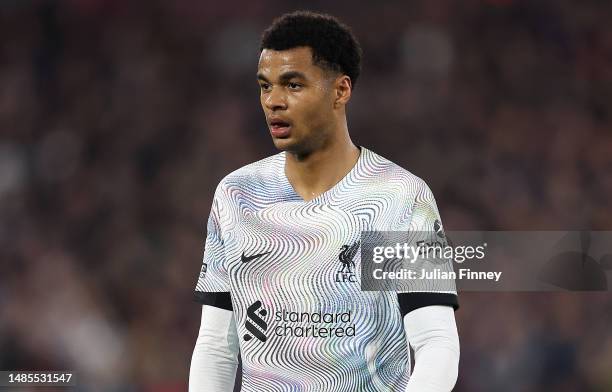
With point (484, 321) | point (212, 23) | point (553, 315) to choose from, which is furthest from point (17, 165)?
point (553, 315)

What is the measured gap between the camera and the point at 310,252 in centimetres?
252

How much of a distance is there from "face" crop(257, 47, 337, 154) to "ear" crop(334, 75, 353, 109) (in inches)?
1.1

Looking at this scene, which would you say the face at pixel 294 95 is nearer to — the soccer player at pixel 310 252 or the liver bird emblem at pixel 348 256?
the soccer player at pixel 310 252


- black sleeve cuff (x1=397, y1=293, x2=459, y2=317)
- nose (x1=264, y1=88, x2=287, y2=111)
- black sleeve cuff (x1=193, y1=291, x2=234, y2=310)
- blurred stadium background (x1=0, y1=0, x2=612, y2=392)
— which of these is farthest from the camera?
blurred stadium background (x1=0, y1=0, x2=612, y2=392)

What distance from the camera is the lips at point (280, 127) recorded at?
8.21 ft

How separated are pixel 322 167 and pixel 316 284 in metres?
0.31

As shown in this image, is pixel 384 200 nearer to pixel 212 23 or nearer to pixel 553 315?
pixel 553 315

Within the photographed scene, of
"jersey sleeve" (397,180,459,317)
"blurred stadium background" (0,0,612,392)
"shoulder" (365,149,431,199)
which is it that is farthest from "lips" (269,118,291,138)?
"blurred stadium background" (0,0,612,392)

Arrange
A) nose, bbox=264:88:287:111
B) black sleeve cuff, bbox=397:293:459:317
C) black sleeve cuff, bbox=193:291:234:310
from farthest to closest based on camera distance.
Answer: black sleeve cuff, bbox=193:291:234:310 < nose, bbox=264:88:287:111 < black sleeve cuff, bbox=397:293:459:317

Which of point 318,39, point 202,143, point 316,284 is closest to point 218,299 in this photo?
point 316,284

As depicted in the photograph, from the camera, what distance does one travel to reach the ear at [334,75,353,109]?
2570 mm

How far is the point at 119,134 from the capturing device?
4.96 m

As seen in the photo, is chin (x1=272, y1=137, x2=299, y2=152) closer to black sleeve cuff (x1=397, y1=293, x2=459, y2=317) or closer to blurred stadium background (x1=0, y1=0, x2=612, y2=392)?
black sleeve cuff (x1=397, y1=293, x2=459, y2=317)

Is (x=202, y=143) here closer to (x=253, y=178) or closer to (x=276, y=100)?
(x=253, y=178)
